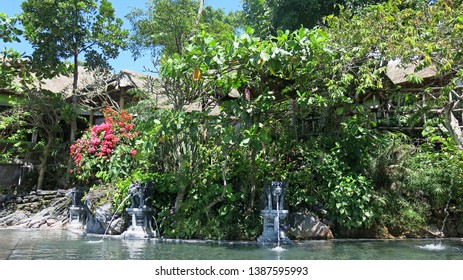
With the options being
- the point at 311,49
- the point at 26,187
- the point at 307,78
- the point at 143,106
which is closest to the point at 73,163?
the point at 26,187

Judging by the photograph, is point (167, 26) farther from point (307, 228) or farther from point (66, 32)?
point (307, 228)

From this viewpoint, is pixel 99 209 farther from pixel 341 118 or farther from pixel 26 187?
pixel 26 187

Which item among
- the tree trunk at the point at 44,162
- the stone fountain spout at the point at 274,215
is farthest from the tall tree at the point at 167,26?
the stone fountain spout at the point at 274,215

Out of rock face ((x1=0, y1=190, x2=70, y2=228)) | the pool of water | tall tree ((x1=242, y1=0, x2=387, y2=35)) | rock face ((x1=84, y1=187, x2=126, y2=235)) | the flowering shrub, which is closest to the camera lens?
the pool of water

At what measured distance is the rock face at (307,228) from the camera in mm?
7738

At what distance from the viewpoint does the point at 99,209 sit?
8.68m

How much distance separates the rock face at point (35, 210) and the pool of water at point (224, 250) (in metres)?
4.00

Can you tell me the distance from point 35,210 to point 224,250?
8.40 metres

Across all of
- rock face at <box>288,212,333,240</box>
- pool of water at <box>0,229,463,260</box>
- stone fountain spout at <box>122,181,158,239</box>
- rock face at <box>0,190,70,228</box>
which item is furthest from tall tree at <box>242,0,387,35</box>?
pool of water at <box>0,229,463,260</box>

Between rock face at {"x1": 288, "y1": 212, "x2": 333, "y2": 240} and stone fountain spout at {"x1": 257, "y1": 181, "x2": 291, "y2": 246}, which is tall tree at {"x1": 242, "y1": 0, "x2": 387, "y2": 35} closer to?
rock face at {"x1": 288, "y1": 212, "x2": 333, "y2": 240}

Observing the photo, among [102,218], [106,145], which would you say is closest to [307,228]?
[102,218]

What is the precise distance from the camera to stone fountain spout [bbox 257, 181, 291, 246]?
708 cm

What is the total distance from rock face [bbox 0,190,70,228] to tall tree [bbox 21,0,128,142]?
252 centimetres

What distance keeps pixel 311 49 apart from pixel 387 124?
5692 mm
